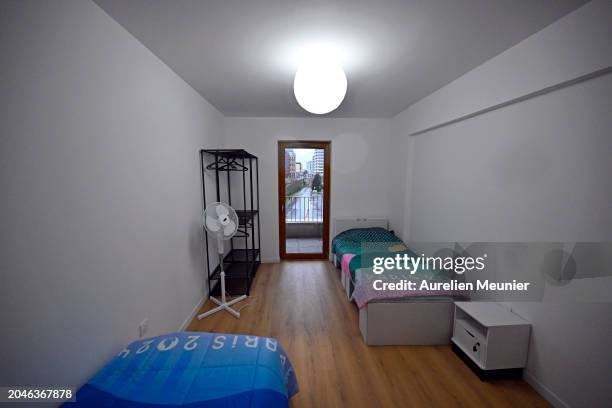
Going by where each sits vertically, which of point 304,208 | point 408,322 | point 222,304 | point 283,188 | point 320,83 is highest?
point 320,83

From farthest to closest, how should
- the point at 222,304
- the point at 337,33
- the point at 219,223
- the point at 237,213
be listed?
the point at 237,213
the point at 222,304
the point at 219,223
the point at 337,33

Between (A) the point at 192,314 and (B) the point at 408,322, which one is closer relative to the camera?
(B) the point at 408,322

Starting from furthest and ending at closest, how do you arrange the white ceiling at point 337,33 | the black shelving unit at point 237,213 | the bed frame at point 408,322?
the black shelving unit at point 237,213, the bed frame at point 408,322, the white ceiling at point 337,33

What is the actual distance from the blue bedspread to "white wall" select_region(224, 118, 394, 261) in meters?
2.93

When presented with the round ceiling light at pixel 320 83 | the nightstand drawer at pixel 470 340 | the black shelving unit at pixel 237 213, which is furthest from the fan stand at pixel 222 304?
the nightstand drawer at pixel 470 340

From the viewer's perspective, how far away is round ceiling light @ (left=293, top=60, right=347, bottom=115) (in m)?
1.69

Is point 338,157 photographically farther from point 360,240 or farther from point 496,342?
point 496,342

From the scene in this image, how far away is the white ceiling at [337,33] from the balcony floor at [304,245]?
2935mm

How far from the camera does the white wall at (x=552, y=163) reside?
1409 mm

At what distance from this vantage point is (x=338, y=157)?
424 cm

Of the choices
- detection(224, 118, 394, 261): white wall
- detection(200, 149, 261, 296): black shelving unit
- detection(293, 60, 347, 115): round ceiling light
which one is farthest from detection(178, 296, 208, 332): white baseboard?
detection(293, 60, 347, 115): round ceiling light

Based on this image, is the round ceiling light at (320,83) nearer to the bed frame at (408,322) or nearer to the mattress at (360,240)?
the bed frame at (408,322)

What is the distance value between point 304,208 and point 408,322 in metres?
2.65

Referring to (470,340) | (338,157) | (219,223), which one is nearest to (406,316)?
(470,340)
